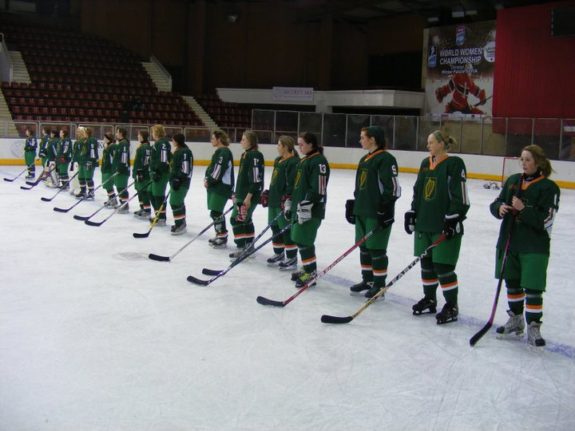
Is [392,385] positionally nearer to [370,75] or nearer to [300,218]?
[300,218]

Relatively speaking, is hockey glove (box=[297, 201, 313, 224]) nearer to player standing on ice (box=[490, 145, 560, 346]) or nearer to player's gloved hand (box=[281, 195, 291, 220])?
player's gloved hand (box=[281, 195, 291, 220])

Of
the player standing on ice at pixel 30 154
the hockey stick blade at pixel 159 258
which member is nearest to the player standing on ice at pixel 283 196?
the hockey stick blade at pixel 159 258

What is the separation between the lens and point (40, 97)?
59.5 feet

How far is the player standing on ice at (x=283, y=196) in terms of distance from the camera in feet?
18.1

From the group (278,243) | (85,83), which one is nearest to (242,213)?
(278,243)

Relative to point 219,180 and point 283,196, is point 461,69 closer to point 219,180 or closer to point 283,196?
point 219,180

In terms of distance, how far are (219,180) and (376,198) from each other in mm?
2206

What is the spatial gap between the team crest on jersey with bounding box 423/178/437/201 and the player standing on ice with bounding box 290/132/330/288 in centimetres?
91

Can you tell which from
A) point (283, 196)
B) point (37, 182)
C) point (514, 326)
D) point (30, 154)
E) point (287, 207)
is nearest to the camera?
point (514, 326)

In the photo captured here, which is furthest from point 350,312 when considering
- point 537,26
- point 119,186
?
point 537,26

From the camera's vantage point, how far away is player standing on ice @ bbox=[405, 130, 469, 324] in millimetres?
3996

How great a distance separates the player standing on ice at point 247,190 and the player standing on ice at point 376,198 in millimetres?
1399

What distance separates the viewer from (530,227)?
12.1 ft

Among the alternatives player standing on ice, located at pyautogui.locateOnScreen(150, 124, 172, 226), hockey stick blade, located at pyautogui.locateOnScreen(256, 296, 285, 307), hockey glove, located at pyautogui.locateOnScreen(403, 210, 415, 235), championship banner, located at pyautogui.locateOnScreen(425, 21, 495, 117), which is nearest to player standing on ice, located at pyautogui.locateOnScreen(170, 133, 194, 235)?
player standing on ice, located at pyautogui.locateOnScreen(150, 124, 172, 226)
